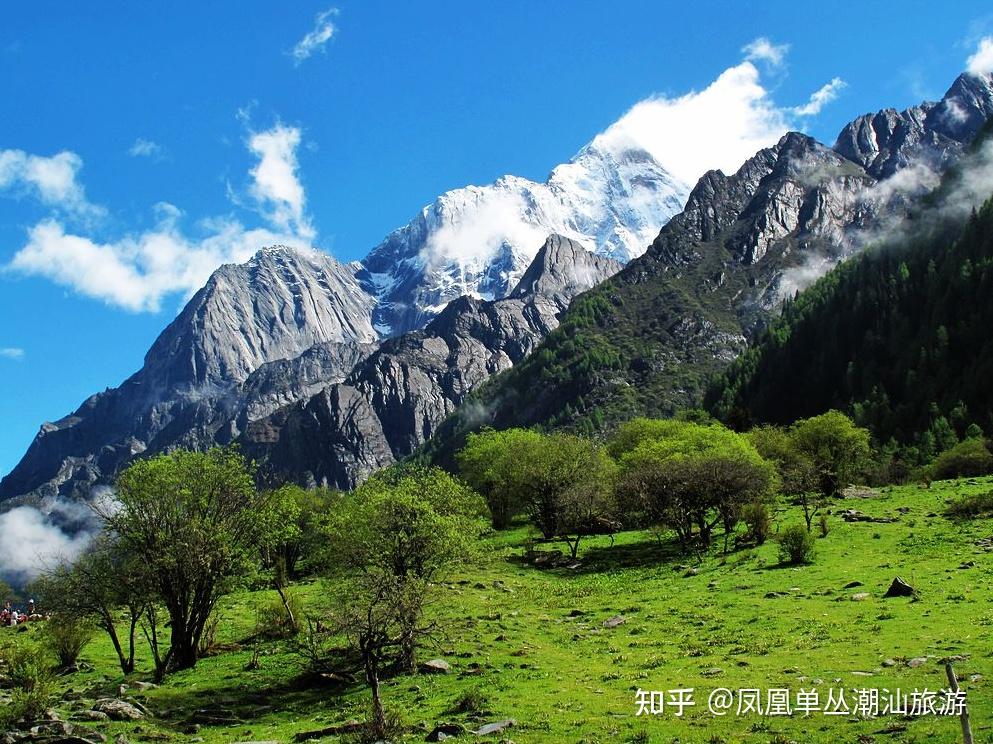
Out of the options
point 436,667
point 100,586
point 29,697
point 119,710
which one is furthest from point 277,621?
point 29,697

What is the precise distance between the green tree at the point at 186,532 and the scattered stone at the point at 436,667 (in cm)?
1127

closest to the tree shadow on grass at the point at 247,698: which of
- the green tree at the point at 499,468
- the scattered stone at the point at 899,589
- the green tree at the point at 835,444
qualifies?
the scattered stone at the point at 899,589

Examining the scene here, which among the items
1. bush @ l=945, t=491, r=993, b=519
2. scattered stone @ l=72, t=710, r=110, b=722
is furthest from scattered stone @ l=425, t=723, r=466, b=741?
bush @ l=945, t=491, r=993, b=519

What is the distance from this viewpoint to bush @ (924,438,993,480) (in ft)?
297

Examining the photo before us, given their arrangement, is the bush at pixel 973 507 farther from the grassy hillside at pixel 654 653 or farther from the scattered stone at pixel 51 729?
the scattered stone at pixel 51 729

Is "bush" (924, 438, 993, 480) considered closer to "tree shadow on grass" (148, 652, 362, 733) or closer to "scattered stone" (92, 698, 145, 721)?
"tree shadow on grass" (148, 652, 362, 733)

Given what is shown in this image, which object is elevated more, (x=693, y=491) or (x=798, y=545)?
(x=693, y=491)

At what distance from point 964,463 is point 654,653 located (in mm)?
77406

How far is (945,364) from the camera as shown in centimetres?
18700

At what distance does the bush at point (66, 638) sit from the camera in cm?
4066

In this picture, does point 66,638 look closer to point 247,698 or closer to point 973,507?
point 247,698

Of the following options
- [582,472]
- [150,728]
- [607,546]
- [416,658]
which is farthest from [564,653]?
[582,472]

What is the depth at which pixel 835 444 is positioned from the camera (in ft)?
319

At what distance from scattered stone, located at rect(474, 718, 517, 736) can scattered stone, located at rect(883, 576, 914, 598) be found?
72.4ft
